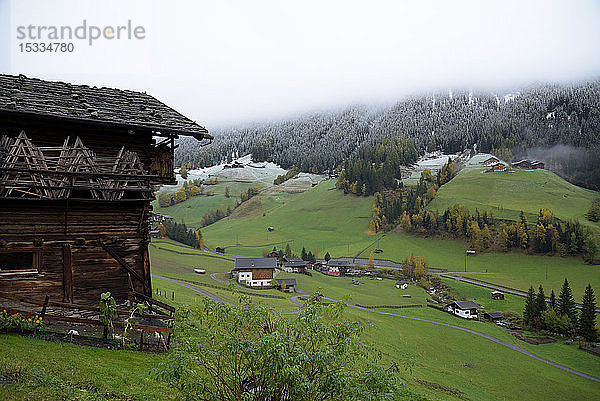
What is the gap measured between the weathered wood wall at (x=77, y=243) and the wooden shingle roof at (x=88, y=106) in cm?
392

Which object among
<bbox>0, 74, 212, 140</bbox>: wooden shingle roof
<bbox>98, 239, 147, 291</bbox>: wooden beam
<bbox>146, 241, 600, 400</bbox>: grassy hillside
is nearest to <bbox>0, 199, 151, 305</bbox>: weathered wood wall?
<bbox>98, 239, 147, 291</bbox>: wooden beam

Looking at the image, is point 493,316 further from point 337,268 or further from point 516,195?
point 516,195

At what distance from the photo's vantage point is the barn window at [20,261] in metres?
18.1

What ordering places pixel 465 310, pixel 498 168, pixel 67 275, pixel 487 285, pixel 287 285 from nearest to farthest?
pixel 67 275 → pixel 465 310 → pixel 287 285 → pixel 487 285 → pixel 498 168

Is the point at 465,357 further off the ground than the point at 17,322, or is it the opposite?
the point at 17,322

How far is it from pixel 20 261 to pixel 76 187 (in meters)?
4.48

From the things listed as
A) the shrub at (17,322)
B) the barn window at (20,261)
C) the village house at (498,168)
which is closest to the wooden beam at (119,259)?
the barn window at (20,261)

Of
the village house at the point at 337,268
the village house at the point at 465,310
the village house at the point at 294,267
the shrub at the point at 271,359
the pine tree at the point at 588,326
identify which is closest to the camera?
the shrub at the point at 271,359

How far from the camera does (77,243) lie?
19.0m

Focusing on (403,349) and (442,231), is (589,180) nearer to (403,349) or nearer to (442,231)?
(442,231)

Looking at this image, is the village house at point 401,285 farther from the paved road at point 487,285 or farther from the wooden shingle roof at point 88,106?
the wooden shingle roof at point 88,106

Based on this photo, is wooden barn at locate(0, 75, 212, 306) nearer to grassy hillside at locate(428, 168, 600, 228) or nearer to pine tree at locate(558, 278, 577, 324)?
pine tree at locate(558, 278, 577, 324)

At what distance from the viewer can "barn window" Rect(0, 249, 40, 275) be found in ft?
59.3

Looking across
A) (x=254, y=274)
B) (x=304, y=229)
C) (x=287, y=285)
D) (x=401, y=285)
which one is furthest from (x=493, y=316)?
(x=304, y=229)
